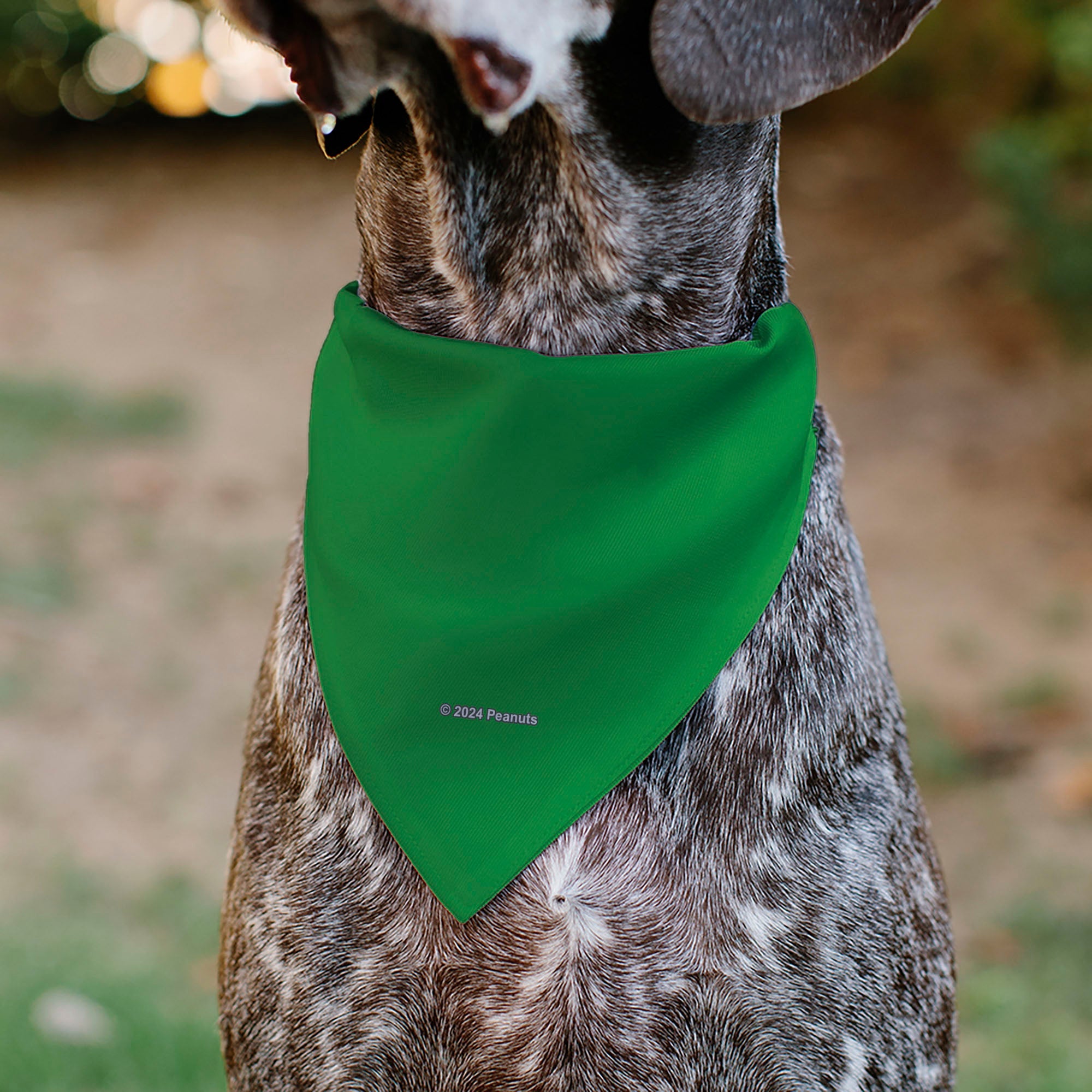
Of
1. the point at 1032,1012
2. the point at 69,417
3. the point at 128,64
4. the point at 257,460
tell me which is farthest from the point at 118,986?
the point at 128,64

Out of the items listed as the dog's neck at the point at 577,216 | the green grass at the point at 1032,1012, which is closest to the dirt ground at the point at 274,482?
the green grass at the point at 1032,1012

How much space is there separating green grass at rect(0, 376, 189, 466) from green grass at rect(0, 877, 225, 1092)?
11.3 feet

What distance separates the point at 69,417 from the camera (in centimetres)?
754

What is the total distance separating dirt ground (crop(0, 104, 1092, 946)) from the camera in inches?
195

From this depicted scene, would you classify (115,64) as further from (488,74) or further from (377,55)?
(488,74)

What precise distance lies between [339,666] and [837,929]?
829mm

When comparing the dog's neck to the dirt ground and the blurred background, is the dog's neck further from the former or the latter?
the dirt ground

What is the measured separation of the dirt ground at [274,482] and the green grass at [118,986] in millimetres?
220

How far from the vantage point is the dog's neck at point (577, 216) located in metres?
1.91

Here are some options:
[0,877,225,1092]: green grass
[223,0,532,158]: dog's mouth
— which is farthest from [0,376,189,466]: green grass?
[223,0,532,158]: dog's mouth

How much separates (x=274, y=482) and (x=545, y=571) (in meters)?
5.36

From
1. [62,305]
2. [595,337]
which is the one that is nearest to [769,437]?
[595,337]

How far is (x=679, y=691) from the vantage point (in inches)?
79.4

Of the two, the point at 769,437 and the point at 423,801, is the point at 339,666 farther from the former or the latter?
the point at 769,437
